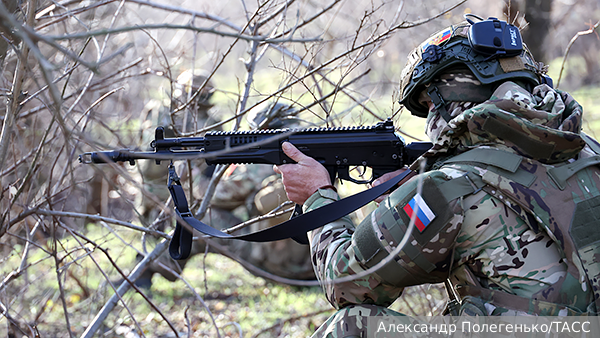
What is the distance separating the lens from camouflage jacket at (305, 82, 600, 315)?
1.98 meters

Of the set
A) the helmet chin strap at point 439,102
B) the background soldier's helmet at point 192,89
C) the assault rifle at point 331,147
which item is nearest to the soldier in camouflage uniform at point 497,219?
the helmet chin strap at point 439,102

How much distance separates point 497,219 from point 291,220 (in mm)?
982

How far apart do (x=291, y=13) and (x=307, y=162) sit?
319cm

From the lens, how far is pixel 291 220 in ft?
8.11

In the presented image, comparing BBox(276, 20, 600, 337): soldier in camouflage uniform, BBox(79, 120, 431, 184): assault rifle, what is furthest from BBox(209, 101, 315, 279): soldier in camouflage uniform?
BBox(276, 20, 600, 337): soldier in camouflage uniform

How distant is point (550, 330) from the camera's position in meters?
1.94

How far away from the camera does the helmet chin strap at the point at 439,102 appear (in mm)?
2363

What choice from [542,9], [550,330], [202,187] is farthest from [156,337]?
[542,9]

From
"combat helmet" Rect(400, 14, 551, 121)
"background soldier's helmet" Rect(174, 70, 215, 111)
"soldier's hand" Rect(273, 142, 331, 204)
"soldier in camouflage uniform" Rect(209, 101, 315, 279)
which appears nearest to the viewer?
"combat helmet" Rect(400, 14, 551, 121)

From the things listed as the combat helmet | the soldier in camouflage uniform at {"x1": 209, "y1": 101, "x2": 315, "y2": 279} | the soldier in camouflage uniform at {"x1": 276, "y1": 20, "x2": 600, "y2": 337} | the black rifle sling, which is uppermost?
the soldier in camouflage uniform at {"x1": 209, "y1": 101, "x2": 315, "y2": 279}

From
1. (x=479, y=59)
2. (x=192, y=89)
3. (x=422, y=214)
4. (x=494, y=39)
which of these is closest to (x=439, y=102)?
(x=479, y=59)

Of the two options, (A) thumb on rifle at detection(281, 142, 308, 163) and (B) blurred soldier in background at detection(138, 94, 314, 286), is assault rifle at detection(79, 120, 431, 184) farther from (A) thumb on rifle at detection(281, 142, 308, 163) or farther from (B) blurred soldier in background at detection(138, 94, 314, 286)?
(B) blurred soldier in background at detection(138, 94, 314, 286)

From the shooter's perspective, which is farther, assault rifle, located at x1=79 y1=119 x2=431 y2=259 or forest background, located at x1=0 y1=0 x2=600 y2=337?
forest background, located at x1=0 y1=0 x2=600 y2=337

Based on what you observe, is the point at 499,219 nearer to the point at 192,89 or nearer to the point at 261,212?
the point at 192,89
